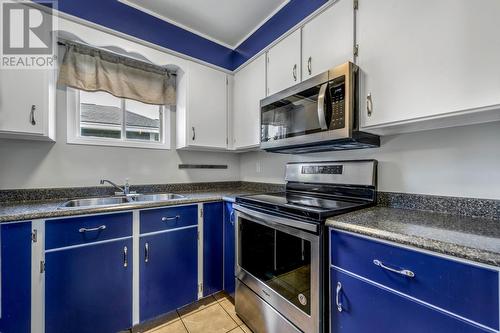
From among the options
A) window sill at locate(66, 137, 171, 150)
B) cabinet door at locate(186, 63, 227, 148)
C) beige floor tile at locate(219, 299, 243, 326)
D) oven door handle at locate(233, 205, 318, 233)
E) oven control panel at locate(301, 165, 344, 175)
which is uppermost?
cabinet door at locate(186, 63, 227, 148)

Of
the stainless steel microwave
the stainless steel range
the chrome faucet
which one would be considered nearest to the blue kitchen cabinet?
the stainless steel range

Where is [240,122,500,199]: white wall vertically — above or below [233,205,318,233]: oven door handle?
above

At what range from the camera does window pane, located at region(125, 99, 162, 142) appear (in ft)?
7.21

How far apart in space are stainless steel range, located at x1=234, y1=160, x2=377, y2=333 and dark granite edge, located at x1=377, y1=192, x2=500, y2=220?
4.3 inches

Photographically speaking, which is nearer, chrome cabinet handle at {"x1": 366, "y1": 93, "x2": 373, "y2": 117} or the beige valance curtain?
chrome cabinet handle at {"x1": 366, "y1": 93, "x2": 373, "y2": 117}

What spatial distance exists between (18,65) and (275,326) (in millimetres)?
2365

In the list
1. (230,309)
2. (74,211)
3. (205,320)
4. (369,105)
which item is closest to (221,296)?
(230,309)

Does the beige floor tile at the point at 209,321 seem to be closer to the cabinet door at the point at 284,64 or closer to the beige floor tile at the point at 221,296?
the beige floor tile at the point at 221,296

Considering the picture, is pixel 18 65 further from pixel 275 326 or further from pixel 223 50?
pixel 275 326

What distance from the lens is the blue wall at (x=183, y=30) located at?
5.36 feet

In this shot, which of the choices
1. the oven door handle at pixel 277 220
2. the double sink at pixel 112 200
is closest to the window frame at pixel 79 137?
the double sink at pixel 112 200

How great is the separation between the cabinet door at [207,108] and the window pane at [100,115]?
0.71 m

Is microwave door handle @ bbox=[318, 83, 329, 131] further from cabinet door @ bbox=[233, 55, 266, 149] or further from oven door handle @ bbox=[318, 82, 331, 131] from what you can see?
cabinet door @ bbox=[233, 55, 266, 149]

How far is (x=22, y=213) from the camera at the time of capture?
1.21m
